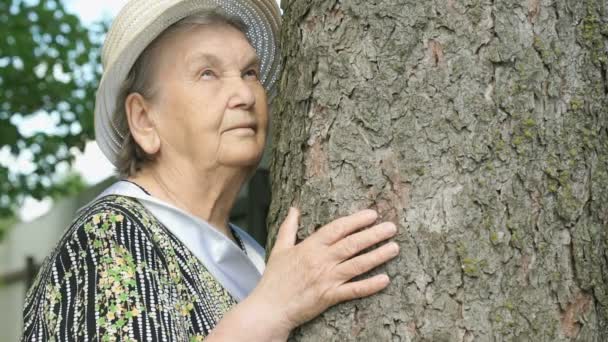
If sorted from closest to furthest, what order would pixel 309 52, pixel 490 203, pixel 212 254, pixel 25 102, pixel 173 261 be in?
pixel 490 203 → pixel 309 52 → pixel 173 261 → pixel 212 254 → pixel 25 102

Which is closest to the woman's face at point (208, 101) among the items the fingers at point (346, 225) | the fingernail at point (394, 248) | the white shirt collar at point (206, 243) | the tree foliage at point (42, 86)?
the white shirt collar at point (206, 243)

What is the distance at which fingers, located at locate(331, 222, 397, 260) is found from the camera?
184 centimetres

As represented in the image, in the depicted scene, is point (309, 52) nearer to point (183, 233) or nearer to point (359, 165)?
point (359, 165)

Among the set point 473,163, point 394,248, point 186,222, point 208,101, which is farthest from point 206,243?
point 473,163

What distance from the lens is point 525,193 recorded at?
184cm

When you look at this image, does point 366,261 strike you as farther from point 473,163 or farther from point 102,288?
point 102,288

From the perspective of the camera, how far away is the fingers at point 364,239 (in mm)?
1838

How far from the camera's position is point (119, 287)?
205cm

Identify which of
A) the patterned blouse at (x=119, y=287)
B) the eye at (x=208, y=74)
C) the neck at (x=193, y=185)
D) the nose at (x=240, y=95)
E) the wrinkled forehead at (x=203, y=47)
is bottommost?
the patterned blouse at (x=119, y=287)

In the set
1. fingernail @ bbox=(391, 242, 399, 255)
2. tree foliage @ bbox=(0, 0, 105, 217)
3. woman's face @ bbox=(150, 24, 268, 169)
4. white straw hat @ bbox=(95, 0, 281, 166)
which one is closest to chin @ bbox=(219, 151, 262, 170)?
woman's face @ bbox=(150, 24, 268, 169)

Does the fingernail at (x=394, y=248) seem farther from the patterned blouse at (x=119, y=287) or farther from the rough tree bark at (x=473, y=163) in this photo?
the patterned blouse at (x=119, y=287)

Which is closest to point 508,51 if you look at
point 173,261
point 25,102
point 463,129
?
point 463,129

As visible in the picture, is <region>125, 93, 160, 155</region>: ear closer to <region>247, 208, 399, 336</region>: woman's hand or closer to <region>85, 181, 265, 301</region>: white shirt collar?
<region>85, 181, 265, 301</region>: white shirt collar

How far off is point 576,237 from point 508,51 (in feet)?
1.29
